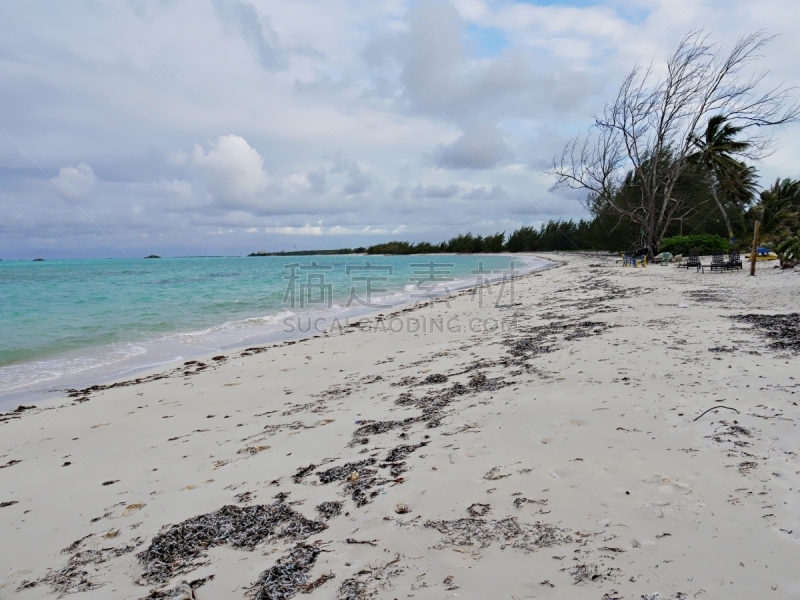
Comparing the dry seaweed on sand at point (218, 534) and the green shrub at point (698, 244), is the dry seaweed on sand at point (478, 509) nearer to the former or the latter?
the dry seaweed on sand at point (218, 534)

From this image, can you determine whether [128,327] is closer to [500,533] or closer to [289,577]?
[289,577]

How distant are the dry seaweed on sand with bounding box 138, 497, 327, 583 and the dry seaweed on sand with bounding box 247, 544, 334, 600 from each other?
13cm

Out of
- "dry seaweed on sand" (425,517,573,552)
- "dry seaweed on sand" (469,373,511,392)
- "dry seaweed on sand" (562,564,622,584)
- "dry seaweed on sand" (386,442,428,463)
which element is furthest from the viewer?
"dry seaweed on sand" (469,373,511,392)

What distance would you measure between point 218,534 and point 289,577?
614 millimetres

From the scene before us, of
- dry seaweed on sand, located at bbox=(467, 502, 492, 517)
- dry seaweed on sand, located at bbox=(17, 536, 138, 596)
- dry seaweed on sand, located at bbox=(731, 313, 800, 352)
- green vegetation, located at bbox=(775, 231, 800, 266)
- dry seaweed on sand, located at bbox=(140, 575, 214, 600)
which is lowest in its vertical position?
dry seaweed on sand, located at bbox=(17, 536, 138, 596)

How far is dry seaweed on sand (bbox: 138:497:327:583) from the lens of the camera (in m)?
2.12

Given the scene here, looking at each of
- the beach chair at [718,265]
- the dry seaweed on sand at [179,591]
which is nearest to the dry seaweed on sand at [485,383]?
the dry seaweed on sand at [179,591]

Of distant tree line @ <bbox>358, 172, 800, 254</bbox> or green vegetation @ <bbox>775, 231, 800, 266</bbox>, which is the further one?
distant tree line @ <bbox>358, 172, 800, 254</bbox>

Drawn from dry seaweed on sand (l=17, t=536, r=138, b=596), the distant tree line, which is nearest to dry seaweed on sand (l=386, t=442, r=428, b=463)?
dry seaweed on sand (l=17, t=536, r=138, b=596)

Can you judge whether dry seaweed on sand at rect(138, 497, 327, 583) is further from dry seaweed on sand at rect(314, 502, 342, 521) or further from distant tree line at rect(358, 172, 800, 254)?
distant tree line at rect(358, 172, 800, 254)

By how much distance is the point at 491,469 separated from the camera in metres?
2.56

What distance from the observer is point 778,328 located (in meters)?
4.96

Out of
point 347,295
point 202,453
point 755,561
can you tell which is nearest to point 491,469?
point 755,561

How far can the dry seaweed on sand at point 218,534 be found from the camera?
2.12 meters
